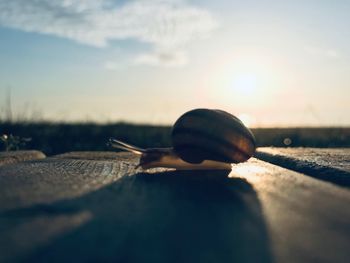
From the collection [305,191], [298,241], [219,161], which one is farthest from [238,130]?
[298,241]

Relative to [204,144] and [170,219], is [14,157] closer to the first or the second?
[204,144]

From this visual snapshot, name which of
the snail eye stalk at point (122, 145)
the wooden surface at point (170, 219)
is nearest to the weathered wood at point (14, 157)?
the snail eye stalk at point (122, 145)

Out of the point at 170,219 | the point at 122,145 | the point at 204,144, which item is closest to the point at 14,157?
the point at 122,145

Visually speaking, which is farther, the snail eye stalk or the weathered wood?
the weathered wood

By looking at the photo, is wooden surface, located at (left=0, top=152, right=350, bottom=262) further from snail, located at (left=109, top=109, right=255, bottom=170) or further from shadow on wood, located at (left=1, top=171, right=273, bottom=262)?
snail, located at (left=109, top=109, right=255, bottom=170)

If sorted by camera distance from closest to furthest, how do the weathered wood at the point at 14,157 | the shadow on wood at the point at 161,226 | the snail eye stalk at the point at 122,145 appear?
the shadow on wood at the point at 161,226
the snail eye stalk at the point at 122,145
the weathered wood at the point at 14,157

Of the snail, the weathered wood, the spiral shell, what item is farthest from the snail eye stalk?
the weathered wood

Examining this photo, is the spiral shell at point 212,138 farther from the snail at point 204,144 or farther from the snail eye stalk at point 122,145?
the snail eye stalk at point 122,145
